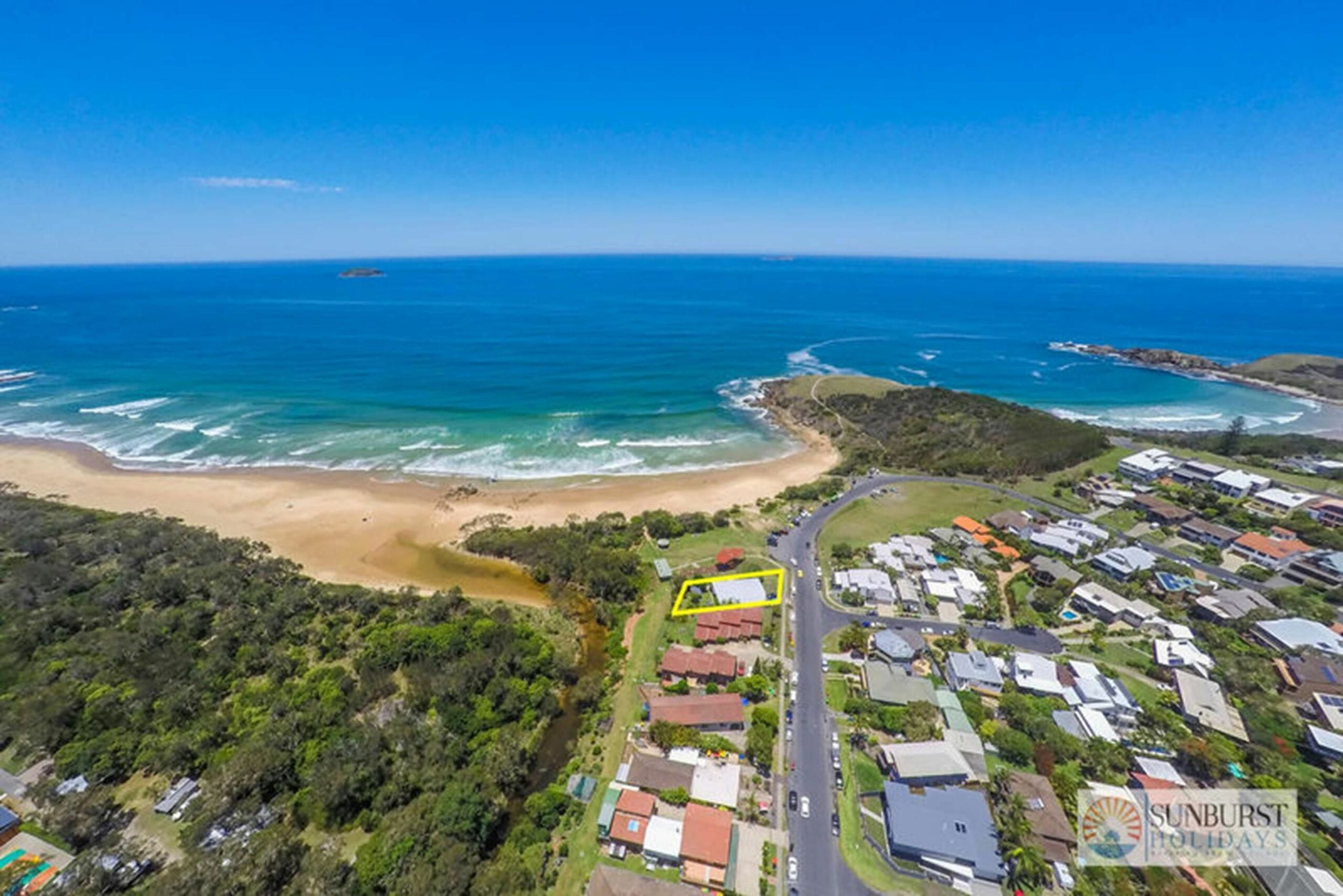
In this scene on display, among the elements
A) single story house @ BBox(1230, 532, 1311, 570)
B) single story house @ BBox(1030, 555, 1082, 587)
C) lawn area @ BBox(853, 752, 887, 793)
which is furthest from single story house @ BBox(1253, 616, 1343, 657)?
lawn area @ BBox(853, 752, 887, 793)

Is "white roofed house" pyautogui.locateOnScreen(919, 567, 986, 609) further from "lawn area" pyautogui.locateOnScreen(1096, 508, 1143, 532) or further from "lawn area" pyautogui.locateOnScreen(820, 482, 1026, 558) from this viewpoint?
"lawn area" pyautogui.locateOnScreen(1096, 508, 1143, 532)

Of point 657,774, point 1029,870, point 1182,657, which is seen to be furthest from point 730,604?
point 1182,657

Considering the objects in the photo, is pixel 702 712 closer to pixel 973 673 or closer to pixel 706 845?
pixel 706 845

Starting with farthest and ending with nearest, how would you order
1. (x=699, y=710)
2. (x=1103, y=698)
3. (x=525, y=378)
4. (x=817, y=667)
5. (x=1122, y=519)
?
(x=525, y=378)
(x=1122, y=519)
(x=817, y=667)
(x=1103, y=698)
(x=699, y=710)

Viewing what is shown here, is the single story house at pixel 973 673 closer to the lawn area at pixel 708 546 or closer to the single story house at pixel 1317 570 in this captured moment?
the lawn area at pixel 708 546

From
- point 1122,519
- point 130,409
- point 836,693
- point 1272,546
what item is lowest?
point 836,693
